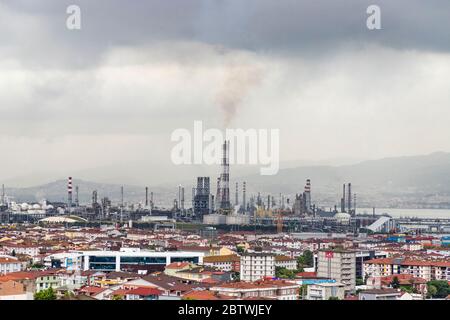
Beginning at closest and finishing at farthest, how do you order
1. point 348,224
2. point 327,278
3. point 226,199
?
point 327,278 → point 226,199 → point 348,224

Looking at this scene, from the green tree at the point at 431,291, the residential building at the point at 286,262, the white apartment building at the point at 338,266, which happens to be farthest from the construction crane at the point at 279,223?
the green tree at the point at 431,291

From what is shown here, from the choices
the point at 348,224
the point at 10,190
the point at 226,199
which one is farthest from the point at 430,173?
the point at 226,199

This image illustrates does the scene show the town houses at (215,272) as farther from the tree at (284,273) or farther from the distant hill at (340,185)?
the distant hill at (340,185)

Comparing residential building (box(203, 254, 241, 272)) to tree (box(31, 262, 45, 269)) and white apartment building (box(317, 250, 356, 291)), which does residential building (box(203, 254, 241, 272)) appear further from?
tree (box(31, 262, 45, 269))

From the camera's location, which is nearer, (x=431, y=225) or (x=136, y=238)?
(x=136, y=238)

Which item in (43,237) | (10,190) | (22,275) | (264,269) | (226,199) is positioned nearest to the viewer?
(22,275)
